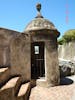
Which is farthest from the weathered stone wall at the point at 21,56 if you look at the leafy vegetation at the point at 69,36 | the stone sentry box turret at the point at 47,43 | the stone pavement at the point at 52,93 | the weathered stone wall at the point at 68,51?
the leafy vegetation at the point at 69,36

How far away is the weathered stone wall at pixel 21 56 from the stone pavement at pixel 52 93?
1004 mm

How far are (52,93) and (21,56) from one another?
2.31m

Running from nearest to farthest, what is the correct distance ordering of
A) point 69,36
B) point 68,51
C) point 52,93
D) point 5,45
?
point 52,93 < point 5,45 < point 68,51 < point 69,36

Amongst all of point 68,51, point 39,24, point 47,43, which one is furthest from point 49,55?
point 68,51

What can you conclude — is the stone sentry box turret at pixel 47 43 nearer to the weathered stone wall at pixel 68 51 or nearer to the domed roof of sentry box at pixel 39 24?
the domed roof of sentry box at pixel 39 24

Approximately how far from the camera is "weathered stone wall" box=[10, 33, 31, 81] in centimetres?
788

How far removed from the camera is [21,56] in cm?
805

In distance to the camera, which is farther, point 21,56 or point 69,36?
point 69,36

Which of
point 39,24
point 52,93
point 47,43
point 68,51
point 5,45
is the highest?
point 39,24

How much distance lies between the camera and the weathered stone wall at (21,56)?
7.88 metres

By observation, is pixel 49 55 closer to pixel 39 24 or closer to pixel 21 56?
pixel 21 56

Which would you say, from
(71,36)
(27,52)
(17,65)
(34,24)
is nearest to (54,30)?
(34,24)

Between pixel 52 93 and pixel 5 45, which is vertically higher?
pixel 5 45

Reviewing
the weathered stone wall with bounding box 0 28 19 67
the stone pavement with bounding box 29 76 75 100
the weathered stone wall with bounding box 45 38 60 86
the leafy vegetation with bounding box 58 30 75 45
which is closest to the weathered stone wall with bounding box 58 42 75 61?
the leafy vegetation with bounding box 58 30 75 45
